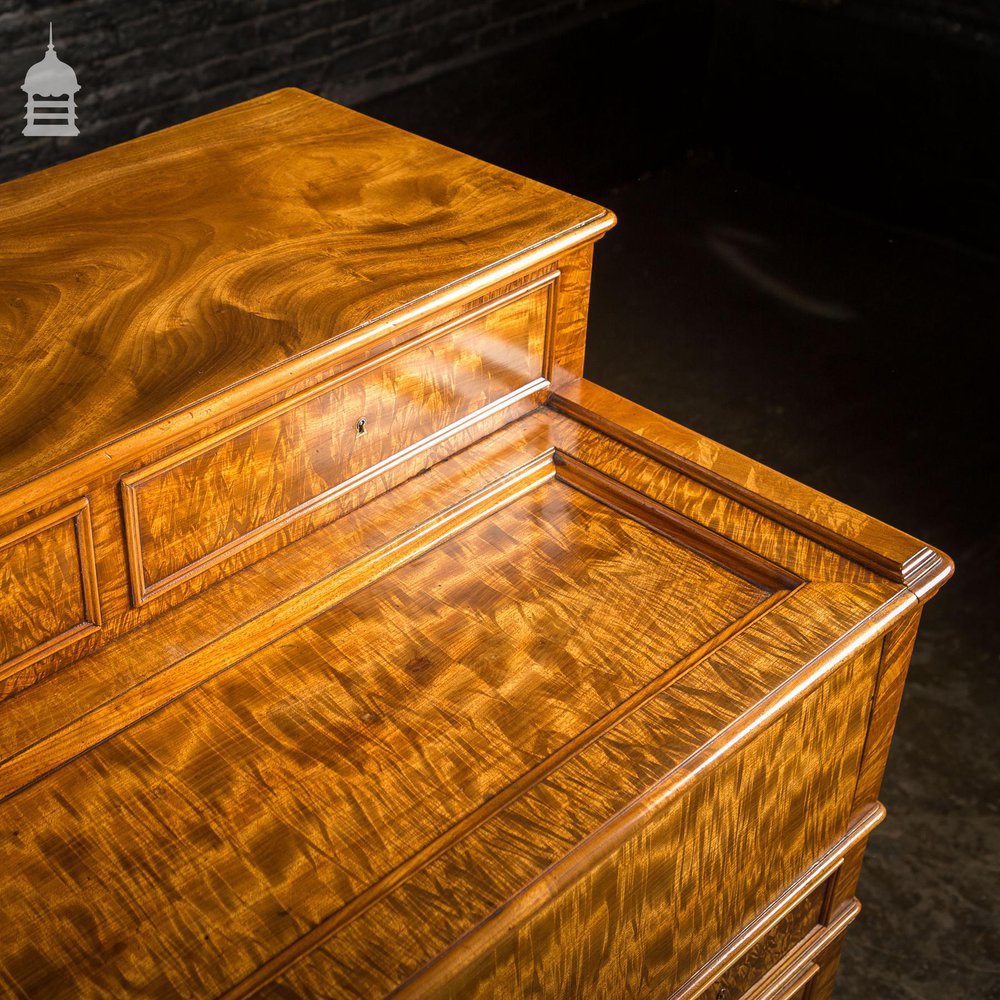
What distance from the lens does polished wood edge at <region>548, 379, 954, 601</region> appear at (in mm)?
1442

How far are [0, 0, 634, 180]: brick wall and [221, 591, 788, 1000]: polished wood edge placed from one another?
1991 millimetres

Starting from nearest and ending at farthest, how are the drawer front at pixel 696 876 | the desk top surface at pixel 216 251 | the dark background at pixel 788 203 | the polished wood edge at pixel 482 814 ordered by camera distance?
1. the polished wood edge at pixel 482 814
2. the drawer front at pixel 696 876
3. the desk top surface at pixel 216 251
4. the dark background at pixel 788 203

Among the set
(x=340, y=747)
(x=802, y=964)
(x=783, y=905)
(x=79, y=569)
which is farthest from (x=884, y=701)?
(x=79, y=569)

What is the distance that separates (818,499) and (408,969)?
74 centimetres

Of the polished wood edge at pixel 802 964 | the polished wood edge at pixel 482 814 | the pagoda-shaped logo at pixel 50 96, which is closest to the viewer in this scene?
the polished wood edge at pixel 482 814

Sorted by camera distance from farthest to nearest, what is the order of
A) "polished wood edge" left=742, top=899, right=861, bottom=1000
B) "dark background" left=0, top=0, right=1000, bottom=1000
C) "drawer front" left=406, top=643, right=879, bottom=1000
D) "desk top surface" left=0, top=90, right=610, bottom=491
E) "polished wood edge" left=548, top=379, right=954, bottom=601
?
"dark background" left=0, top=0, right=1000, bottom=1000
"polished wood edge" left=742, top=899, right=861, bottom=1000
"polished wood edge" left=548, top=379, right=954, bottom=601
"desk top surface" left=0, top=90, right=610, bottom=491
"drawer front" left=406, top=643, right=879, bottom=1000

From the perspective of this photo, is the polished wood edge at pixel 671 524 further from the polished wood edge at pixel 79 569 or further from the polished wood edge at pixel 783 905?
the polished wood edge at pixel 79 569

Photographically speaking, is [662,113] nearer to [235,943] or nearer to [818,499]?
[818,499]

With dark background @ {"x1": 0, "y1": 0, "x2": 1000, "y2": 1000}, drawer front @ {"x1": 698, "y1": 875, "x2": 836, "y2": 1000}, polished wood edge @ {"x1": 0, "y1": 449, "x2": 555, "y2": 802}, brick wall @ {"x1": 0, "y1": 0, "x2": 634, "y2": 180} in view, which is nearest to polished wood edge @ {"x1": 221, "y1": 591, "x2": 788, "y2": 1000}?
polished wood edge @ {"x1": 0, "y1": 449, "x2": 555, "y2": 802}

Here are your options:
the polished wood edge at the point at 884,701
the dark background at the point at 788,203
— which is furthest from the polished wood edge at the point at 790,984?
the dark background at the point at 788,203

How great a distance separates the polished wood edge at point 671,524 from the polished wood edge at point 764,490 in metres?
0.06

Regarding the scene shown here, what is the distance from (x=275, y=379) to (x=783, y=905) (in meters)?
0.79

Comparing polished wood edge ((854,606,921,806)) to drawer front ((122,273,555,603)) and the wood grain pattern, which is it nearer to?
the wood grain pattern

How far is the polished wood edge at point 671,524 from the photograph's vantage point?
4.75 feet
